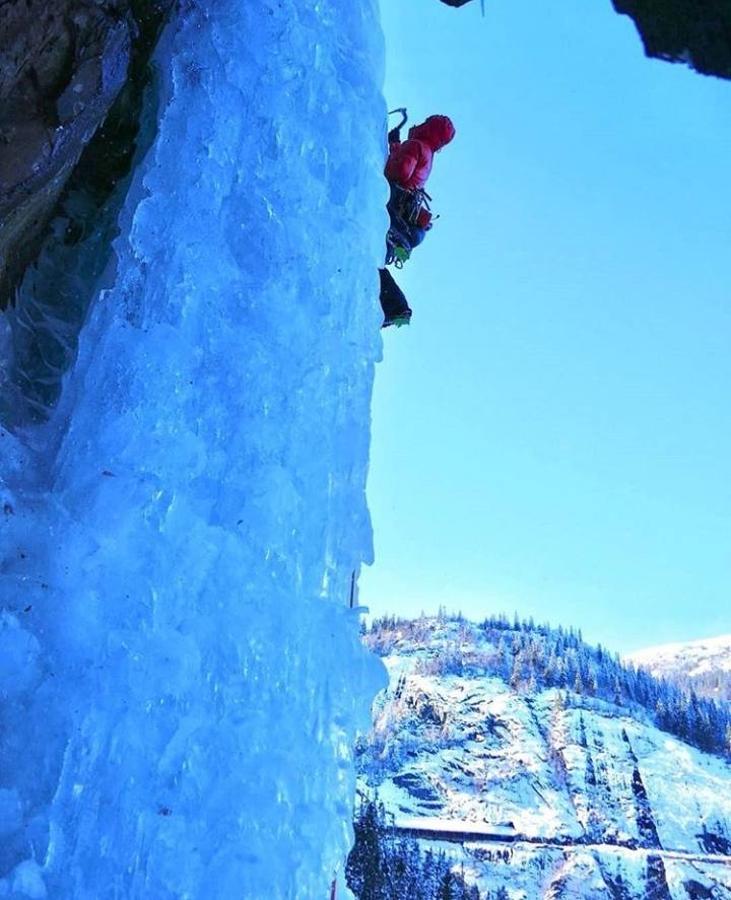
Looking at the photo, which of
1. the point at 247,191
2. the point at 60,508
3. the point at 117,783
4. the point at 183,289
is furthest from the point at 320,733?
the point at 247,191

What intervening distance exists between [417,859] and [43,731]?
71.1 metres

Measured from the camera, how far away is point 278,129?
4539 mm

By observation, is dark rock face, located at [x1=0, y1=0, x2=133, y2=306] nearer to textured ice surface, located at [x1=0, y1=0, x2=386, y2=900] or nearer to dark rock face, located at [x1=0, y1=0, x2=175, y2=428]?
dark rock face, located at [x1=0, y1=0, x2=175, y2=428]

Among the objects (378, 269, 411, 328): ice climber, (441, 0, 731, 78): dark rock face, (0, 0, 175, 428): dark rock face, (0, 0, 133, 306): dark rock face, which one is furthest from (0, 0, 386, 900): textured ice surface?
(441, 0, 731, 78): dark rock face

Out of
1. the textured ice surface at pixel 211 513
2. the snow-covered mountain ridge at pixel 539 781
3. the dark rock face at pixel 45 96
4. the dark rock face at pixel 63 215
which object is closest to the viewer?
the textured ice surface at pixel 211 513

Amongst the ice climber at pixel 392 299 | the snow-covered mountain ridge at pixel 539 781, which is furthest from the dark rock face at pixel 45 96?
the snow-covered mountain ridge at pixel 539 781

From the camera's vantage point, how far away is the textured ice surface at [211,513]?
310cm

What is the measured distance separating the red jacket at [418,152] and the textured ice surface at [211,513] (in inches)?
62.9

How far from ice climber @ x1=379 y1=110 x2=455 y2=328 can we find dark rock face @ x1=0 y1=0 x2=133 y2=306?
99.0 inches

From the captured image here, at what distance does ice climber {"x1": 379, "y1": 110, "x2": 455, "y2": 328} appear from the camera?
6.59 metres

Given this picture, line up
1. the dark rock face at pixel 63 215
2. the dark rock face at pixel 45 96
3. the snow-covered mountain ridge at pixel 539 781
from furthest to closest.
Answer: the snow-covered mountain ridge at pixel 539 781 → the dark rock face at pixel 63 215 → the dark rock face at pixel 45 96

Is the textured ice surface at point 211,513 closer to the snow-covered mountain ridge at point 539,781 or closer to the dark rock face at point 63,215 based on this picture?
the dark rock face at point 63,215

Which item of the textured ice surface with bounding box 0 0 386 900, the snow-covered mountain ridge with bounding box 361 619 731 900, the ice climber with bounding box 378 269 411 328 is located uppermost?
the snow-covered mountain ridge with bounding box 361 619 731 900

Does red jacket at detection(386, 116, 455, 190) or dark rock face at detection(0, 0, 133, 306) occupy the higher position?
red jacket at detection(386, 116, 455, 190)
